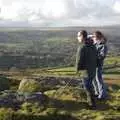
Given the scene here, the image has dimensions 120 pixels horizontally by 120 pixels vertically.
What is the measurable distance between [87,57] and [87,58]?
0.04m

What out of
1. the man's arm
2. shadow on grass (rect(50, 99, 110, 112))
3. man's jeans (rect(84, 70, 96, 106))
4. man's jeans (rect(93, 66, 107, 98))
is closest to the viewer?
the man's arm

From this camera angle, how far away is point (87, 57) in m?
15.0

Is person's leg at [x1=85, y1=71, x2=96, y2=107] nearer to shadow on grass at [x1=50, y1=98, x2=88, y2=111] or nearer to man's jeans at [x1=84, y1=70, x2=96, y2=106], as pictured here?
man's jeans at [x1=84, y1=70, x2=96, y2=106]

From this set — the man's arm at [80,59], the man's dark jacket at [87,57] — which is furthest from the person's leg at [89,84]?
the man's arm at [80,59]

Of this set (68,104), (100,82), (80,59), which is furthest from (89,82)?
(68,104)

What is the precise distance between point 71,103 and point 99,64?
208 centimetres

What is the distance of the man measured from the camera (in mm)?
14703

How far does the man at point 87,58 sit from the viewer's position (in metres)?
14.7

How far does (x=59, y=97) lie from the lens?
677 inches

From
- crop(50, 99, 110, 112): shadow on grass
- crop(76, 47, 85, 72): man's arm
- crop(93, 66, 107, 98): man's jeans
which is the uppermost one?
crop(76, 47, 85, 72): man's arm

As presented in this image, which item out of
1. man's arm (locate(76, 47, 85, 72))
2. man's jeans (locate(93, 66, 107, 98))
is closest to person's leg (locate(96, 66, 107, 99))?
man's jeans (locate(93, 66, 107, 98))

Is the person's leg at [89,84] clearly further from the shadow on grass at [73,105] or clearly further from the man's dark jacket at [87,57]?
the shadow on grass at [73,105]

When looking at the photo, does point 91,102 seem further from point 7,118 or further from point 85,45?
point 7,118

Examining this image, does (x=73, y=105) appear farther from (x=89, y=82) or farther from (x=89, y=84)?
(x=89, y=82)
